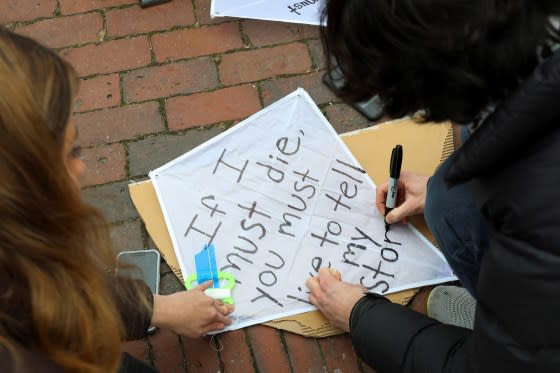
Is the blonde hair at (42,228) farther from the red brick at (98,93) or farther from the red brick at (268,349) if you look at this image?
the red brick at (98,93)

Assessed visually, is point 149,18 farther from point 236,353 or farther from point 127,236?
point 236,353

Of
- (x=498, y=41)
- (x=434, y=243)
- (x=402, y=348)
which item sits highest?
(x=498, y=41)

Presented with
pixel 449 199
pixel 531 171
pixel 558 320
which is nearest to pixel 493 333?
pixel 558 320

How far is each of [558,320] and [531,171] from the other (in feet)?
0.68

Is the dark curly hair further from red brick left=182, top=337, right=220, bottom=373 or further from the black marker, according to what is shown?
red brick left=182, top=337, right=220, bottom=373

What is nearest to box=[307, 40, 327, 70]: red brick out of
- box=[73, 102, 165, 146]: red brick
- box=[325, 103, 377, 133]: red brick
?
box=[325, 103, 377, 133]: red brick

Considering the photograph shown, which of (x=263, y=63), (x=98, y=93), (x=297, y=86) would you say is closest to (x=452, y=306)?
(x=297, y=86)

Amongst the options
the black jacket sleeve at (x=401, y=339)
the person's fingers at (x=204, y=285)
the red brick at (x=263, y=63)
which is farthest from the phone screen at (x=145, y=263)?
the red brick at (x=263, y=63)

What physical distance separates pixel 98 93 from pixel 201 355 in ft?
2.75

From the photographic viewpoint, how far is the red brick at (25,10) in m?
1.93

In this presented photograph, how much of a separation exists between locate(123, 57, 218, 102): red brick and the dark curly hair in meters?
0.86

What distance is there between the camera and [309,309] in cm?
140

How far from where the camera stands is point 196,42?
188cm

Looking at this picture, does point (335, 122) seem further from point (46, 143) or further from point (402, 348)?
point (46, 143)
